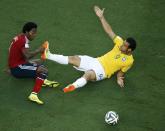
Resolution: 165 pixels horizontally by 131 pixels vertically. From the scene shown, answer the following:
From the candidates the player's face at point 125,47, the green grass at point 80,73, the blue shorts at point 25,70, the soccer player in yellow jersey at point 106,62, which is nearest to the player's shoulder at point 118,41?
the soccer player in yellow jersey at point 106,62

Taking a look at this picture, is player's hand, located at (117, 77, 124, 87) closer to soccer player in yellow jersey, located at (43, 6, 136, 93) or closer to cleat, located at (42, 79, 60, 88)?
soccer player in yellow jersey, located at (43, 6, 136, 93)

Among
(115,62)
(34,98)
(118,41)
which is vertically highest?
(118,41)

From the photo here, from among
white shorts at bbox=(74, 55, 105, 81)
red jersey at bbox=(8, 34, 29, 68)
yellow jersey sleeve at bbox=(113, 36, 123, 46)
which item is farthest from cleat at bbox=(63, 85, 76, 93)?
yellow jersey sleeve at bbox=(113, 36, 123, 46)

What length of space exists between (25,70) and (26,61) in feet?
Result: 0.68

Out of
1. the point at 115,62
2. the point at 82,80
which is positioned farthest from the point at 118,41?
the point at 82,80

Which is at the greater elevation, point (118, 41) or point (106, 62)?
point (118, 41)

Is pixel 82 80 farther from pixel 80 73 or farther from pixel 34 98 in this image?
pixel 34 98

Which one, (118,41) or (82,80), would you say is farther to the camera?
(118,41)

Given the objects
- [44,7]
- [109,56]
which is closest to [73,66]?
[109,56]

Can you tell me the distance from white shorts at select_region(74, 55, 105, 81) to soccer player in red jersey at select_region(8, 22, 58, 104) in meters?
0.78

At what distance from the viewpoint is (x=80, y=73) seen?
37.1 feet

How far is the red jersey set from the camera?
10.3 m

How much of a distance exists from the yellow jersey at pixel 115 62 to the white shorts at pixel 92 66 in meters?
0.11

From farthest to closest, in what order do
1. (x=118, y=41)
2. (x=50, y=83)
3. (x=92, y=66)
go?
1. (x=118, y=41)
2. (x=92, y=66)
3. (x=50, y=83)
